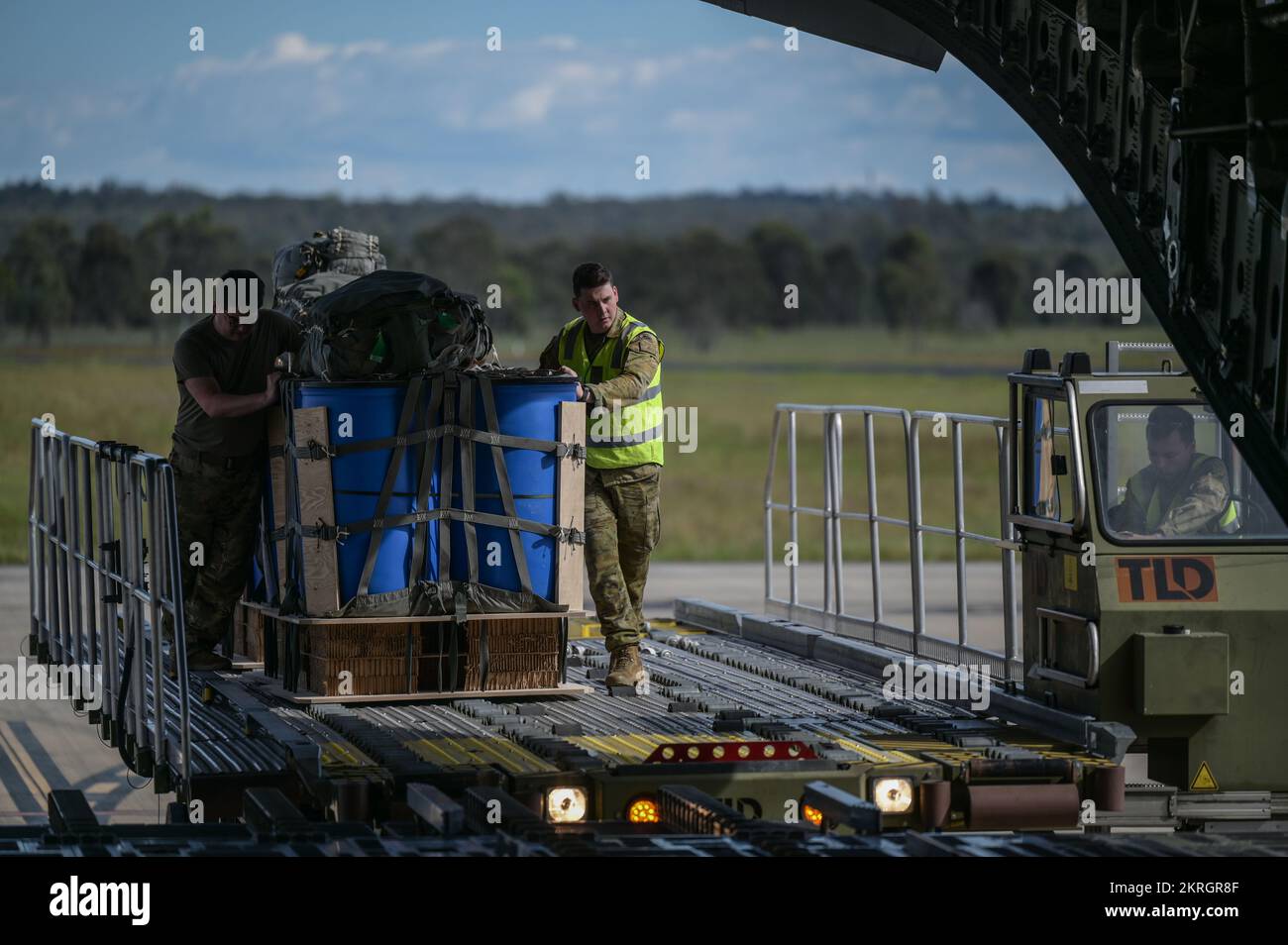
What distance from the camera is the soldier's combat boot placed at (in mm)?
9125

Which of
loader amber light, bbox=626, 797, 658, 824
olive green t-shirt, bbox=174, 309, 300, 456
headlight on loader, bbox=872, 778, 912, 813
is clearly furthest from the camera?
olive green t-shirt, bbox=174, 309, 300, 456

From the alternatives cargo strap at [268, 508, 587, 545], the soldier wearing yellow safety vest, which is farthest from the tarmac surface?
the soldier wearing yellow safety vest

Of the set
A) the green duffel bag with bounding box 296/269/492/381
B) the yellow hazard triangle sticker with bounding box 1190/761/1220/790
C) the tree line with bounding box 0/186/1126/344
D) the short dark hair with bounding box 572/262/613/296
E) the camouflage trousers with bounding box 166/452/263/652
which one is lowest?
the yellow hazard triangle sticker with bounding box 1190/761/1220/790

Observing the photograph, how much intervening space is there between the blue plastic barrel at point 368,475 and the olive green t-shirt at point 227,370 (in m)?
1.11

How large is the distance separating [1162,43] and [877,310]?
73.0m

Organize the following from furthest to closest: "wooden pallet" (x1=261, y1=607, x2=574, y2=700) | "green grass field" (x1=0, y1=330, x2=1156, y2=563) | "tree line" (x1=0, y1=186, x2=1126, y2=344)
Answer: "tree line" (x1=0, y1=186, x2=1126, y2=344), "green grass field" (x1=0, y1=330, x2=1156, y2=563), "wooden pallet" (x1=261, y1=607, x2=574, y2=700)

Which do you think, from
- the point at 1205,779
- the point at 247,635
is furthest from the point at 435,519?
the point at 1205,779

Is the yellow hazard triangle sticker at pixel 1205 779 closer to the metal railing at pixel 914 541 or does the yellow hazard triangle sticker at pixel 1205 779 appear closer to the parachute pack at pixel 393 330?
the metal railing at pixel 914 541

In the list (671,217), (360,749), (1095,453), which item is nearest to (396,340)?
(360,749)

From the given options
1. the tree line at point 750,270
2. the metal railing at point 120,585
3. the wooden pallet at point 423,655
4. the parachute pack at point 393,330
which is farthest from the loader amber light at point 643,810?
the tree line at point 750,270

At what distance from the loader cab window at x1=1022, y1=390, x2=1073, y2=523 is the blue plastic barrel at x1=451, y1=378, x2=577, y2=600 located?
195cm

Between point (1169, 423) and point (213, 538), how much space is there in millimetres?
4452

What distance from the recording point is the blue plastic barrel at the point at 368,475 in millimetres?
8273

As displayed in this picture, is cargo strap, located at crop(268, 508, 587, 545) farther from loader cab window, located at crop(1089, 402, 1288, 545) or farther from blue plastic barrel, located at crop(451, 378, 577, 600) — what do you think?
loader cab window, located at crop(1089, 402, 1288, 545)
